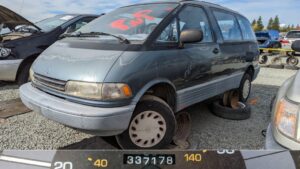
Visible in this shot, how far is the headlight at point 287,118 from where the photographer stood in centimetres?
171

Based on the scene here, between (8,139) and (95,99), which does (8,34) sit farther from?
(95,99)

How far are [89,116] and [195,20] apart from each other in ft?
6.87

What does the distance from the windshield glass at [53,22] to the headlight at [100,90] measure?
11.4 feet

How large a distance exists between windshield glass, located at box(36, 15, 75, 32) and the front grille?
111 inches

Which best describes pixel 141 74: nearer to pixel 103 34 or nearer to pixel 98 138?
pixel 103 34

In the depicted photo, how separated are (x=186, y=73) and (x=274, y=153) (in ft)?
6.11

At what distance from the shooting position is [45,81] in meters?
2.83

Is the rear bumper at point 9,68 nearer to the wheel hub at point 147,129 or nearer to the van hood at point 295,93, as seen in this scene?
the wheel hub at point 147,129

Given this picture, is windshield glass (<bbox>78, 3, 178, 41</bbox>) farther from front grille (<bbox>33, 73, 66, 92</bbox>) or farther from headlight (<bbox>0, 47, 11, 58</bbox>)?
headlight (<bbox>0, 47, 11, 58</bbox>)

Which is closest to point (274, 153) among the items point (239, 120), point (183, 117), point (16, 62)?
point (183, 117)

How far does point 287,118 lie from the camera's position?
5.83ft

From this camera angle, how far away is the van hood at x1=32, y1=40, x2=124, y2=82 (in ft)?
8.11

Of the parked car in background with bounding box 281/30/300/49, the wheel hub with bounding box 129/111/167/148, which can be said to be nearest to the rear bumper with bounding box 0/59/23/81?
the wheel hub with bounding box 129/111/167/148

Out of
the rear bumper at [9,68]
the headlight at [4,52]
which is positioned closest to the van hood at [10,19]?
the headlight at [4,52]
